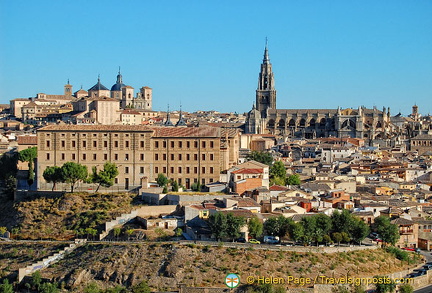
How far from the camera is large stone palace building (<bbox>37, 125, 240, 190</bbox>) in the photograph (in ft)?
170

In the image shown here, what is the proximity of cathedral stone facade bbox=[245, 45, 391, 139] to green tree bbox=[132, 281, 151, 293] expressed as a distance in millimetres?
69854

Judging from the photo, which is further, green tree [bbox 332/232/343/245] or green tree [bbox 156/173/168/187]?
green tree [bbox 156/173/168/187]

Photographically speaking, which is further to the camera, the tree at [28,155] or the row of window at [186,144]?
the tree at [28,155]

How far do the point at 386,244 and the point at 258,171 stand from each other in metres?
10.4

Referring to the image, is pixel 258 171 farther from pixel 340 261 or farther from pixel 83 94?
pixel 83 94

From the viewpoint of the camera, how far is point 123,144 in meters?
52.1

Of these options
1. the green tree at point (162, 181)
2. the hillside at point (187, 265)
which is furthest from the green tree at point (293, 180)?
the hillside at point (187, 265)

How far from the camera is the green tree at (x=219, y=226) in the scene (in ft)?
133

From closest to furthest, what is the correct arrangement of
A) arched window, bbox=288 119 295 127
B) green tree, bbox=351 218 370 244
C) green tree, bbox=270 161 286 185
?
green tree, bbox=351 218 370 244
green tree, bbox=270 161 286 185
arched window, bbox=288 119 295 127

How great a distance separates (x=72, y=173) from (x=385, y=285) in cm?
2100

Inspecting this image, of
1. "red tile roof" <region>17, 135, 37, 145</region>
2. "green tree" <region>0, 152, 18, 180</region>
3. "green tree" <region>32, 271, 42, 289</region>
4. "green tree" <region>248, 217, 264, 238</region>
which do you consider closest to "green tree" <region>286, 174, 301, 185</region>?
"green tree" <region>248, 217, 264, 238</region>

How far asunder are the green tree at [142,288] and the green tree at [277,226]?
773cm

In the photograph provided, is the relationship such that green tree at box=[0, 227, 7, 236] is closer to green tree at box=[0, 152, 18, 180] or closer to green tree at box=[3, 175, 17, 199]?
green tree at box=[3, 175, 17, 199]

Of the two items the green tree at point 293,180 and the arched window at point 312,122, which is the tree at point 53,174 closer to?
the green tree at point 293,180
